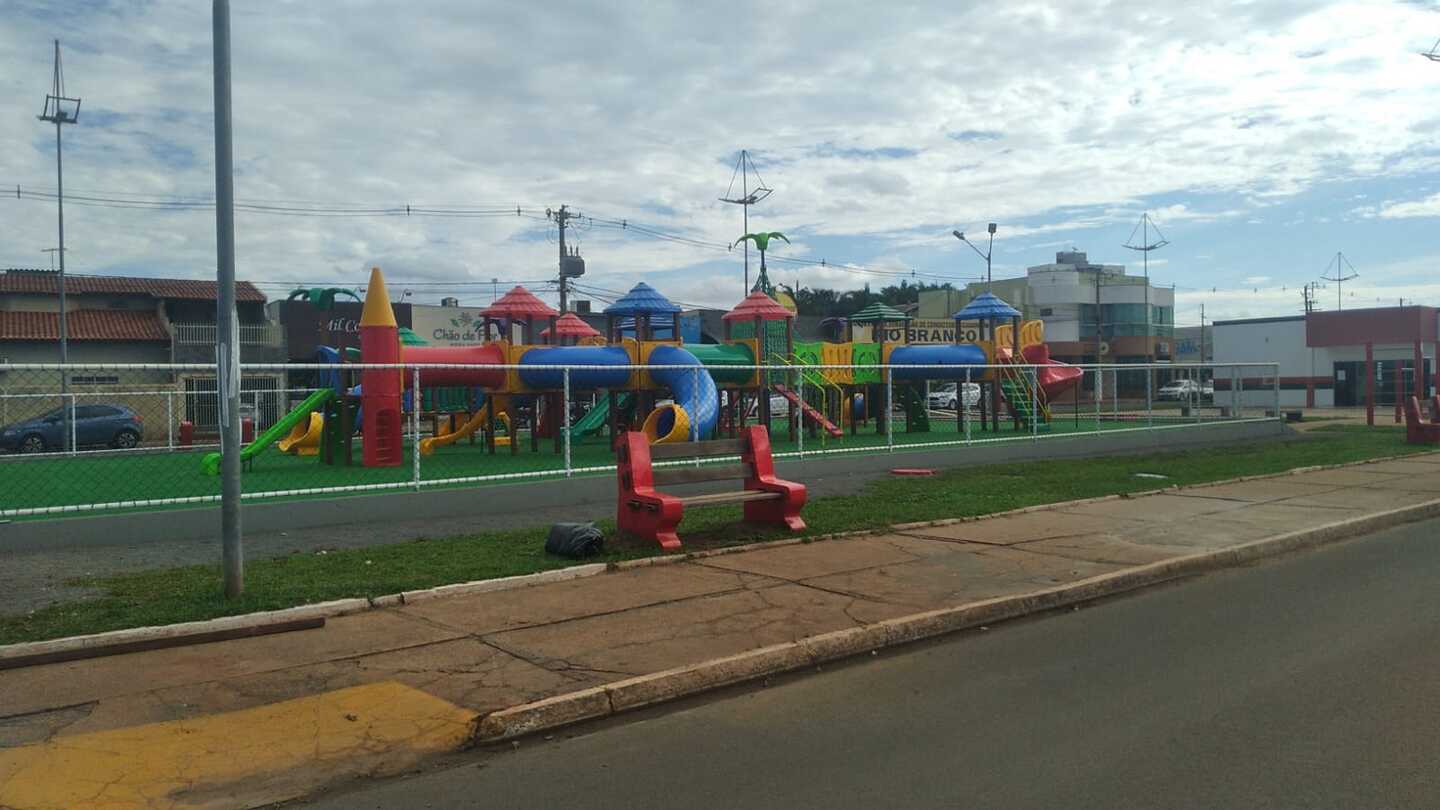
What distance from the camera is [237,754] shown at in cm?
507

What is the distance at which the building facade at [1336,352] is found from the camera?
42.0 metres

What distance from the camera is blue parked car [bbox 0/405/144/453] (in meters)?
26.2

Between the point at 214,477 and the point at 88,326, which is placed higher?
the point at 88,326

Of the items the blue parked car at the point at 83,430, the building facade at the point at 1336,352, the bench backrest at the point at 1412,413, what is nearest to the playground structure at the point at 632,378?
the blue parked car at the point at 83,430

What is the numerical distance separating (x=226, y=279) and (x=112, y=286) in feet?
143

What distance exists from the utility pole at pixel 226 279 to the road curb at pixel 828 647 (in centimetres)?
336

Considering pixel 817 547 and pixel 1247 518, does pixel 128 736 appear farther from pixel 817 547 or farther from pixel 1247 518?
Answer: pixel 1247 518

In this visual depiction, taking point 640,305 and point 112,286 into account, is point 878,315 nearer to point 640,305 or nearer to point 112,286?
point 640,305

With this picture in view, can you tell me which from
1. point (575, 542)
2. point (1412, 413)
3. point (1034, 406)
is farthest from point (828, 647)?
point (1412, 413)

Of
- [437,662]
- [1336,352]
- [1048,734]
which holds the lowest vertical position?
[1048,734]

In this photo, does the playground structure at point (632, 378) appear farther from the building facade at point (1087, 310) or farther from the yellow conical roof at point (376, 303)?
the building facade at point (1087, 310)

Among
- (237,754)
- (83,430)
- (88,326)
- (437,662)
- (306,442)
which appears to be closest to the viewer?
(237,754)

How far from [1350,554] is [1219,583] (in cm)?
242

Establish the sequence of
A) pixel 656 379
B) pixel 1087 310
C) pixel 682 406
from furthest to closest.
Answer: pixel 1087 310
pixel 656 379
pixel 682 406
